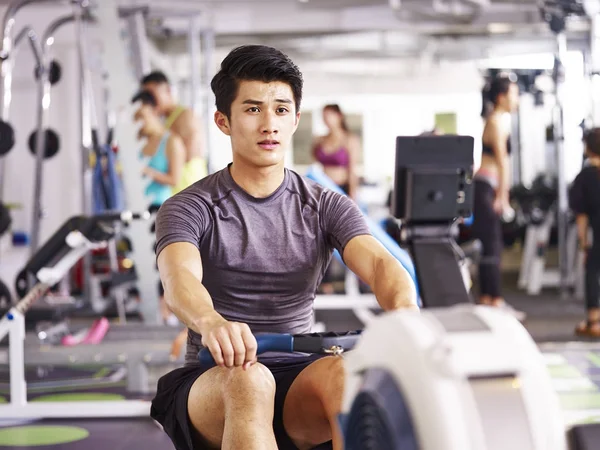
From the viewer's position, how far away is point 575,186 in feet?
18.0

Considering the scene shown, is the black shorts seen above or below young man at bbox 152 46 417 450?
below

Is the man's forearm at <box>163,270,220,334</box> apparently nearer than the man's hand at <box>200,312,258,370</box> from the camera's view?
No

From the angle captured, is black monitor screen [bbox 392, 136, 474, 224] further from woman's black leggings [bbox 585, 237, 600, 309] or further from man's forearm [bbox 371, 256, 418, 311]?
woman's black leggings [bbox 585, 237, 600, 309]

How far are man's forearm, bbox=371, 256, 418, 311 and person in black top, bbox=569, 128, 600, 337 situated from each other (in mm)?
3967

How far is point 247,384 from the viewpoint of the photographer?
150 centimetres

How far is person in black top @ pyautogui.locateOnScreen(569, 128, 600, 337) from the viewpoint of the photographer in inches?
211

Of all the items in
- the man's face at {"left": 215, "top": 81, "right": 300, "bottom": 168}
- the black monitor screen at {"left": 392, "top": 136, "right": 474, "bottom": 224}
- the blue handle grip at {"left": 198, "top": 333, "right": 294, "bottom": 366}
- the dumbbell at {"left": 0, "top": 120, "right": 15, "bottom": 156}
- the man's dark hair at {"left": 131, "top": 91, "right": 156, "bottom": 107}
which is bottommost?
the blue handle grip at {"left": 198, "top": 333, "right": 294, "bottom": 366}

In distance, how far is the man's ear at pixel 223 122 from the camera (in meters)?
1.81

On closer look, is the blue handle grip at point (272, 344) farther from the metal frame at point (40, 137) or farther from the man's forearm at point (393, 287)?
the metal frame at point (40, 137)

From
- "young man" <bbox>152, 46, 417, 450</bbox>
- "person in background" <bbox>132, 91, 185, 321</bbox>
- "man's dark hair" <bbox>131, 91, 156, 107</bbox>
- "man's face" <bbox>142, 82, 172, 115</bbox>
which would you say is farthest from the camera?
"man's dark hair" <bbox>131, 91, 156, 107</bbox>

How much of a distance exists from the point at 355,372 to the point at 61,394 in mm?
3248

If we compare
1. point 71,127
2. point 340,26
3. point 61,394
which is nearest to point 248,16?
point 340,26

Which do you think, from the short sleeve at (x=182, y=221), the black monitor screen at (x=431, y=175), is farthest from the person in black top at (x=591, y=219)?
the short sleeve at (x=182, y=221)

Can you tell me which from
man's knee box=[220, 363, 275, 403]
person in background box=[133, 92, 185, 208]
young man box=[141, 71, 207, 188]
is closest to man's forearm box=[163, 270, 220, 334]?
man's knee box=[220, 363, 275, 403]
